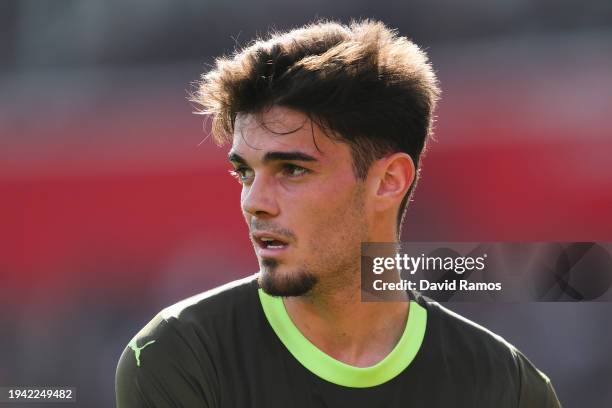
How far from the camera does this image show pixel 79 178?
6410mm

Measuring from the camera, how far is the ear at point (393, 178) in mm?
2344

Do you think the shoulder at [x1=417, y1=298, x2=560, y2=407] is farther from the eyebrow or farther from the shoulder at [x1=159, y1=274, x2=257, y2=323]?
the eyebrow

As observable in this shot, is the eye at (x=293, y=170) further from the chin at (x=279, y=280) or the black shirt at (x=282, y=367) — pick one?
the black shirt at (x=282, y=367)

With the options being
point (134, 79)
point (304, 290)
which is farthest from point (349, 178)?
point (134, 79)

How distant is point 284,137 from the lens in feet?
7.12

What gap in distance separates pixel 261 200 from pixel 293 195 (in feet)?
0.28

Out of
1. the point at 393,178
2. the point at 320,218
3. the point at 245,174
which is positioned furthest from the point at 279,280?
the point at 393,178

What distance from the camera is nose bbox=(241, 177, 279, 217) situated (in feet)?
7.02

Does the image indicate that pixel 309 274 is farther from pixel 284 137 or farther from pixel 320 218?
pixel 284 137

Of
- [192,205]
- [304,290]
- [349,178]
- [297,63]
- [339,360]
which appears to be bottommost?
[339,360]

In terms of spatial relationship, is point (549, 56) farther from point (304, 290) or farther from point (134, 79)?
point (304, 290)

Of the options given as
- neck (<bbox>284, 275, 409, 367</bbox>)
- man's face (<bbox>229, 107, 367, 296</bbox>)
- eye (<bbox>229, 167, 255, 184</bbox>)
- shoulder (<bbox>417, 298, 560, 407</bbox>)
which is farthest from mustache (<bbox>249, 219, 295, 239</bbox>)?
shoulder (<bbox>417, 298, 560, 407</bbox>)

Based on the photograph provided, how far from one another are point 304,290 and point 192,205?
159 inches

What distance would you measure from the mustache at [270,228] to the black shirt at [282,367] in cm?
28
